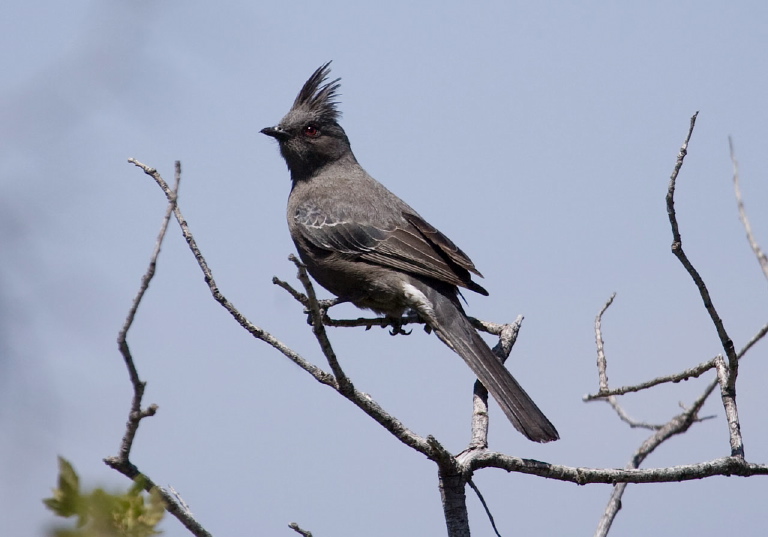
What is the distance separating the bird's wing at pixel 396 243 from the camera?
7039mm

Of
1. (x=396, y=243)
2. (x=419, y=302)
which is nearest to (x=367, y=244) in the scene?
(x=396, y=243)

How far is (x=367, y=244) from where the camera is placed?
733 centimetres

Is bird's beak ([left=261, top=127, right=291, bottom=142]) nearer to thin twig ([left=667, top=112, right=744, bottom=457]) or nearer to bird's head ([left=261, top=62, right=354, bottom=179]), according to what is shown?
bird's head ([left=261, top=62, right=354, bottom=179])

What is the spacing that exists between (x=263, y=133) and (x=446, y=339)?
345cm

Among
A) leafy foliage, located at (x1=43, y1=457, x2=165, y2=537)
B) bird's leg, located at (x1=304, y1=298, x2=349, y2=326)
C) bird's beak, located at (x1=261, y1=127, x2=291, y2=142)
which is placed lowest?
leafy foliage, located at (x1=43, y1=457, x2=165, y2=537)

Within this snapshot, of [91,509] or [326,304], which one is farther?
[326,304]

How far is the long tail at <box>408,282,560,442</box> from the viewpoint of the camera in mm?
5246

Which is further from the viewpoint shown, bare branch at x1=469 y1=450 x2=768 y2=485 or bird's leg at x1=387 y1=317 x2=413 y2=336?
bird's leg at x1=387 y1=317 x2=413 y2=336

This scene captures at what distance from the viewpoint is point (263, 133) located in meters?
8.80

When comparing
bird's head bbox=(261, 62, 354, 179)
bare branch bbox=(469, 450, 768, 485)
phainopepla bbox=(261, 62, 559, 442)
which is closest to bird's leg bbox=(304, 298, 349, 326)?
phainopepla bbox=(261, 62, 559, 442)

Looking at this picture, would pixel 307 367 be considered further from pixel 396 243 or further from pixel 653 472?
pixel 396 243

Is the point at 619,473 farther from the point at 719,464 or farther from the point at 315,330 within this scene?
the point at 315,330

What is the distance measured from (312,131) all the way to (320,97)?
38 centimetres

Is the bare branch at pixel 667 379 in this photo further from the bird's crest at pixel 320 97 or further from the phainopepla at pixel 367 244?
the bird's crest at pixel 320 97
